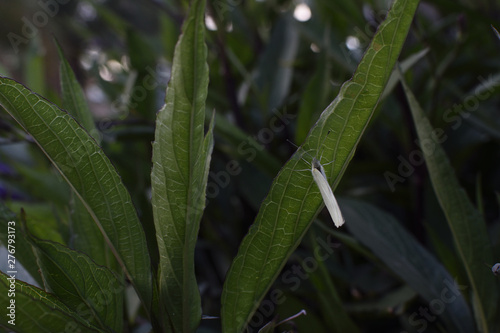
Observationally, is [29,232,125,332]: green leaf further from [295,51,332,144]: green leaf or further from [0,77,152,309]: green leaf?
[295,51,332,144]: green leaf

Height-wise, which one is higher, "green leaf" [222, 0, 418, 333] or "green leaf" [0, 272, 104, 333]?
"green leaf" [222, 0, 418, 333]

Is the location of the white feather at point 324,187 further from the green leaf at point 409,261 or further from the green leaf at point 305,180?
the green leaf at point 409,261

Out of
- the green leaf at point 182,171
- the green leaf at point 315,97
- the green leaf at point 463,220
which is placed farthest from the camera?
the green leaf at point 315,97

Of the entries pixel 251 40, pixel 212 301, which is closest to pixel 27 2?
pixel 251 40

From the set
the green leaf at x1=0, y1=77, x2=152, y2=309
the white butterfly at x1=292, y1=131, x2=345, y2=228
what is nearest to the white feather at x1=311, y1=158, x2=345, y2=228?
the white butterfly at x1=292, y1=131, x2=345, y2=228

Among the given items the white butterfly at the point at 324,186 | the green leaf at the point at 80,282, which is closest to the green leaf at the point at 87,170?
the green leaf at the point at 80,282

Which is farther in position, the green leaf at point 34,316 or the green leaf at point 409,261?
the green leaf at point 409,261
